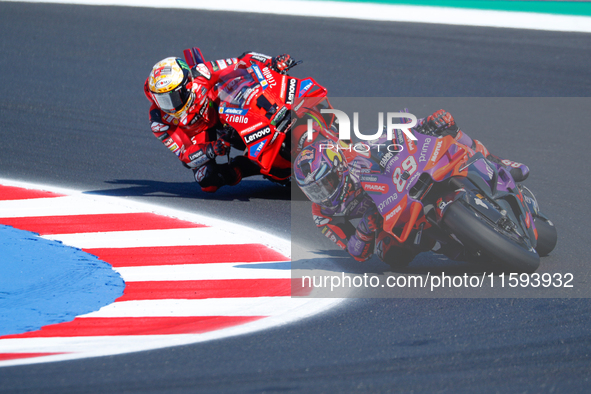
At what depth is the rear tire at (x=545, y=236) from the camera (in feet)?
20.6

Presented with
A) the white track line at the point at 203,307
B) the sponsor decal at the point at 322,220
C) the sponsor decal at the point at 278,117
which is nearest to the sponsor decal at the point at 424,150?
the sponsor decal at the point at 322,220

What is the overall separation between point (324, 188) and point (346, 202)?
0.93 ft

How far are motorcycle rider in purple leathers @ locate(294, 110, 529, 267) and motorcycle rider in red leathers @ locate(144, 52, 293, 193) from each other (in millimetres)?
2490

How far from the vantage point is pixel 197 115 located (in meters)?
8.31

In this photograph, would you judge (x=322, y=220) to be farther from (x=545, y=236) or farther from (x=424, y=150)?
(x=545, y=236)

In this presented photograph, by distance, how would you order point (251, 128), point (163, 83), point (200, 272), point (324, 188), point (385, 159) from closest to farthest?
point (324, 188) < point (385, 159) < point (200, 272) < point (163, 83) < point (251, 128)

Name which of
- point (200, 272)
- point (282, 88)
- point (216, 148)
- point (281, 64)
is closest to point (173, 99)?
point (216, 148)

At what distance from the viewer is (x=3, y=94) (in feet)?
41.3

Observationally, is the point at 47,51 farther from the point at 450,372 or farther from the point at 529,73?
the point at 450,372

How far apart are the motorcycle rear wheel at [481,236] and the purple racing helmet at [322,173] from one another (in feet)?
2.78

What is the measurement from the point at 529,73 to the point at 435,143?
7.63 m

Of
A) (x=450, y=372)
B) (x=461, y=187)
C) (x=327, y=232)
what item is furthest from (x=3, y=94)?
(x=450, y=372)

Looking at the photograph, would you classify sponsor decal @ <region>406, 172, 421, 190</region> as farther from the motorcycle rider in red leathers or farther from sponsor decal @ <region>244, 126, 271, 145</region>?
the motorcycle rider in red leathers

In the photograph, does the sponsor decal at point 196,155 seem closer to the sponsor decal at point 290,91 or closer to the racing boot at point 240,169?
the racing boot at point 240,169
